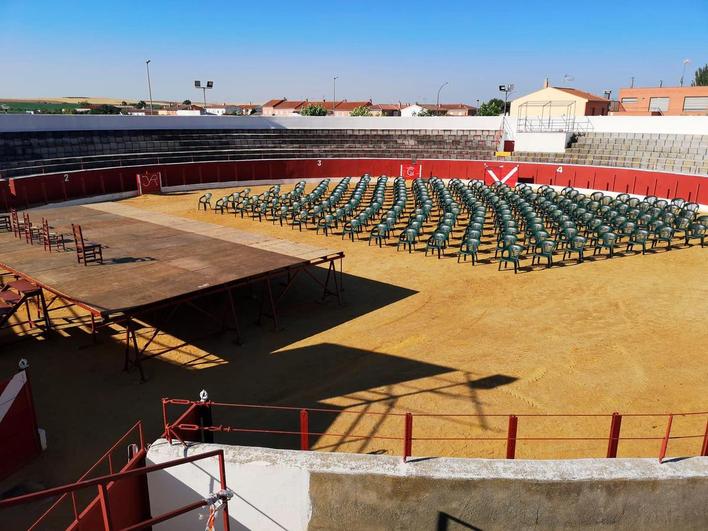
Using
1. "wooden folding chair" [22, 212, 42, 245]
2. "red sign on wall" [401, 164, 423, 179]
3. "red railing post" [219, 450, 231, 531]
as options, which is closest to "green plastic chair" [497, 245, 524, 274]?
"red railing post" [219, 450, 231, 531]

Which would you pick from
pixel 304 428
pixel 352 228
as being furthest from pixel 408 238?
pixel 304 428

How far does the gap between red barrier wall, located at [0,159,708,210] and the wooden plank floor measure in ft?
40.2

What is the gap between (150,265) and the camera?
14344mm

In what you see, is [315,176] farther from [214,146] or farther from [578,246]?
[578,246]

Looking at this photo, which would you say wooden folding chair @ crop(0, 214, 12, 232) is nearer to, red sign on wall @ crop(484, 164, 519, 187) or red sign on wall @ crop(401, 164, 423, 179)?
red sign on wall @ crop(401, 164, 423, 179)

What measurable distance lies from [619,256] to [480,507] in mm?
17602

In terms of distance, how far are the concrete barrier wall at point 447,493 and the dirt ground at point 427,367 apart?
180cm

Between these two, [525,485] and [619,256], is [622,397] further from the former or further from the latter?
[619,256]

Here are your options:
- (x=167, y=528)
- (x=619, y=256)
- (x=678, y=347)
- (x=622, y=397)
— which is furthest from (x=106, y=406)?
(x=619, y=256)

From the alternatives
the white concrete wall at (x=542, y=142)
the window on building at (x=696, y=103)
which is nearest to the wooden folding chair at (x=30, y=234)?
the white concrete wall at (x=542, y=142)

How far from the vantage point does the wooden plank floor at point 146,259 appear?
12.1 metres

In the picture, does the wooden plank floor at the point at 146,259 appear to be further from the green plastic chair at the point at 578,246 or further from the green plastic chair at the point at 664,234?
the green plastic chair at the point at 664,234

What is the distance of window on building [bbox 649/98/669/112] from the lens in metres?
76.6

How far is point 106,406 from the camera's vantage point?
10758mm
